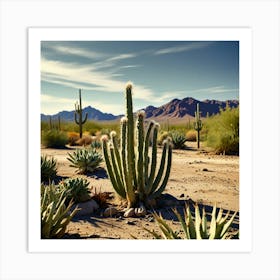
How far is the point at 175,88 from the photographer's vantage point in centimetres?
440

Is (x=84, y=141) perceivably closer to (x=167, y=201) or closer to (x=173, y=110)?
(x=167, y=201)

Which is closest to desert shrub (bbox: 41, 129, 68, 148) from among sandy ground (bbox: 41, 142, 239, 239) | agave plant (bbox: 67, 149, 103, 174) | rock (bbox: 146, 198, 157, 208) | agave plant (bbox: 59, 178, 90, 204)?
sandy ground (bbox: 41, 142, 239, 239)

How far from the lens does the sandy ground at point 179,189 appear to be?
4.28 meters

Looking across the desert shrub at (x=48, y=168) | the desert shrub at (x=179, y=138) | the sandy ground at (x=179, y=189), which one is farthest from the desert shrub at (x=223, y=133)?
the desert shrub at (x=48, y=168)

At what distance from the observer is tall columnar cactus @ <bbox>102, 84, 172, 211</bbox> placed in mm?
4527

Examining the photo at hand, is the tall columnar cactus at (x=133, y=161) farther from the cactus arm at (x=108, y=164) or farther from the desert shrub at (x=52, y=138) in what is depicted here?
the desert shrub at (x=52, y=138)

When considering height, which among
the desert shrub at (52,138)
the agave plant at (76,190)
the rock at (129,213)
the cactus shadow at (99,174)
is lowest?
the rock at (129,213)

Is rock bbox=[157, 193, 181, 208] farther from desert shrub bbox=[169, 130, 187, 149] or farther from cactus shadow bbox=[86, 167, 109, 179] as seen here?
desert shrub bbox=[169, 130, 187, 149]

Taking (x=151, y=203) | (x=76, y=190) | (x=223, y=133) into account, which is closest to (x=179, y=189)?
(x=151, y=203)

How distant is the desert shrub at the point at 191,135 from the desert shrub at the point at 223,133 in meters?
0.21
